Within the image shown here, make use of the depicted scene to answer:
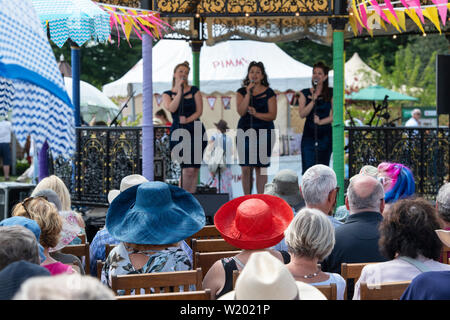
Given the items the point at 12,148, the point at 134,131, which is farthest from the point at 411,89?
the point at 134,131

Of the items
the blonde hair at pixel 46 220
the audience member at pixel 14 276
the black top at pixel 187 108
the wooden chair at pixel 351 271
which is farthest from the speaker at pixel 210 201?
the audience member at pixel 14 276

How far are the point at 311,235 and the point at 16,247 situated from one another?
146 cm

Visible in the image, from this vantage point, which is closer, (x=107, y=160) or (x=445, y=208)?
(x=445, y=208)

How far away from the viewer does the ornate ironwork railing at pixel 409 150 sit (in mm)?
8727

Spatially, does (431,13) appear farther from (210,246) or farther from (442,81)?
(210,246)

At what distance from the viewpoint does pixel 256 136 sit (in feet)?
31.1

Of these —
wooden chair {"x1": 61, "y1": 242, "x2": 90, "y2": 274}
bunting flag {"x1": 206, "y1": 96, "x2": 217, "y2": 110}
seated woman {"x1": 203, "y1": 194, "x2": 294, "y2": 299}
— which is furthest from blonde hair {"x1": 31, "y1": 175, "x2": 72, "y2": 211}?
bunting flag {"x1": 206, "y1": 96, "x2": 217, "y2": 110}

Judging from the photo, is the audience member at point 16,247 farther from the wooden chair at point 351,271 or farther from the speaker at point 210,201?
the speaker at point 210,201

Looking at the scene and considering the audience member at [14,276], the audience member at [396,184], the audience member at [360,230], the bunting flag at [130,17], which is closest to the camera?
the audience member at [14,276]

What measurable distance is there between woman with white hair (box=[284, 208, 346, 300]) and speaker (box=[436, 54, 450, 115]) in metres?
6.00

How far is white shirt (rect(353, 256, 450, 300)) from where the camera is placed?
126 inches

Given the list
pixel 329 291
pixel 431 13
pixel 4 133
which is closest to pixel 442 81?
pixel 431 13

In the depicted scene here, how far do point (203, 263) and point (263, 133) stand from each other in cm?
553

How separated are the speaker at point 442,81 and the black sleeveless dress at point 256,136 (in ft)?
7.70
